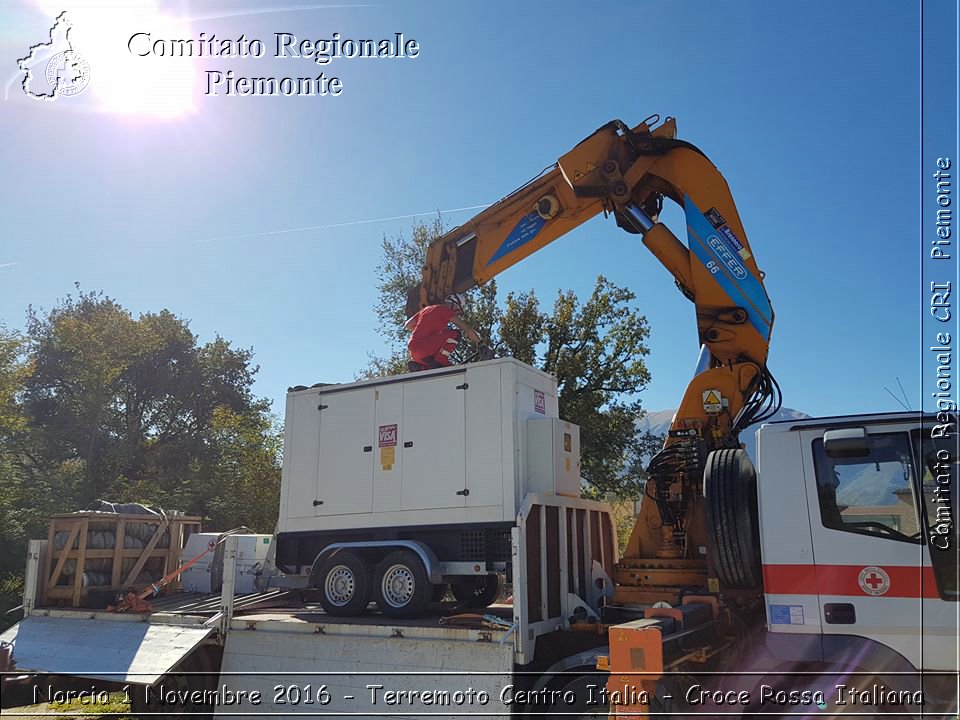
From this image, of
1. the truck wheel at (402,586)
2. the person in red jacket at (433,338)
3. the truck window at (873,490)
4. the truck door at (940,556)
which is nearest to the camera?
the truck door at (940,556)

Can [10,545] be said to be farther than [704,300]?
Yes

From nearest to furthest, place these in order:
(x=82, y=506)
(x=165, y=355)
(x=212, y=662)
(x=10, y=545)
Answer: (x=212, y=662)
(x=10, y=545)
(x=82, y=506)
(x=165, y=355)

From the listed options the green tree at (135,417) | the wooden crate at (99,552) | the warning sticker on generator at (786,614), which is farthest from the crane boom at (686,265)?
the green tree at (135,417)

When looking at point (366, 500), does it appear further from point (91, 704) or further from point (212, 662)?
point (91, 704)

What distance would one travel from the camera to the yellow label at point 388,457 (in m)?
7.51

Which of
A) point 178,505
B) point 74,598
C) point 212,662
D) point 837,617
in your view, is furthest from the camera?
point 178,505

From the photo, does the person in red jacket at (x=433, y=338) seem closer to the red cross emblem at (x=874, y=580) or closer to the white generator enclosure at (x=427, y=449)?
the white generator enclosure at (x=427, y=449)

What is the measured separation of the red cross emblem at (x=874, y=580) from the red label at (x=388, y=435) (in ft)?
14.5

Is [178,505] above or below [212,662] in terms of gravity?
above

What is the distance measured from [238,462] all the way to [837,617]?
23579 mm

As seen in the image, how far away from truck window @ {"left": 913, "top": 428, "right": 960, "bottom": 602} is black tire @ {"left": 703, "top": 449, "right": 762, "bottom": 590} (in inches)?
42.9

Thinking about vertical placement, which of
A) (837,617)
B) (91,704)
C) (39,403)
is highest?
(39,403)

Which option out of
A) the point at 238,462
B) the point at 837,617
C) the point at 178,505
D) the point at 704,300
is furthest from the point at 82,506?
the point at 837,617

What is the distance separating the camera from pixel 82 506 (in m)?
22.7
